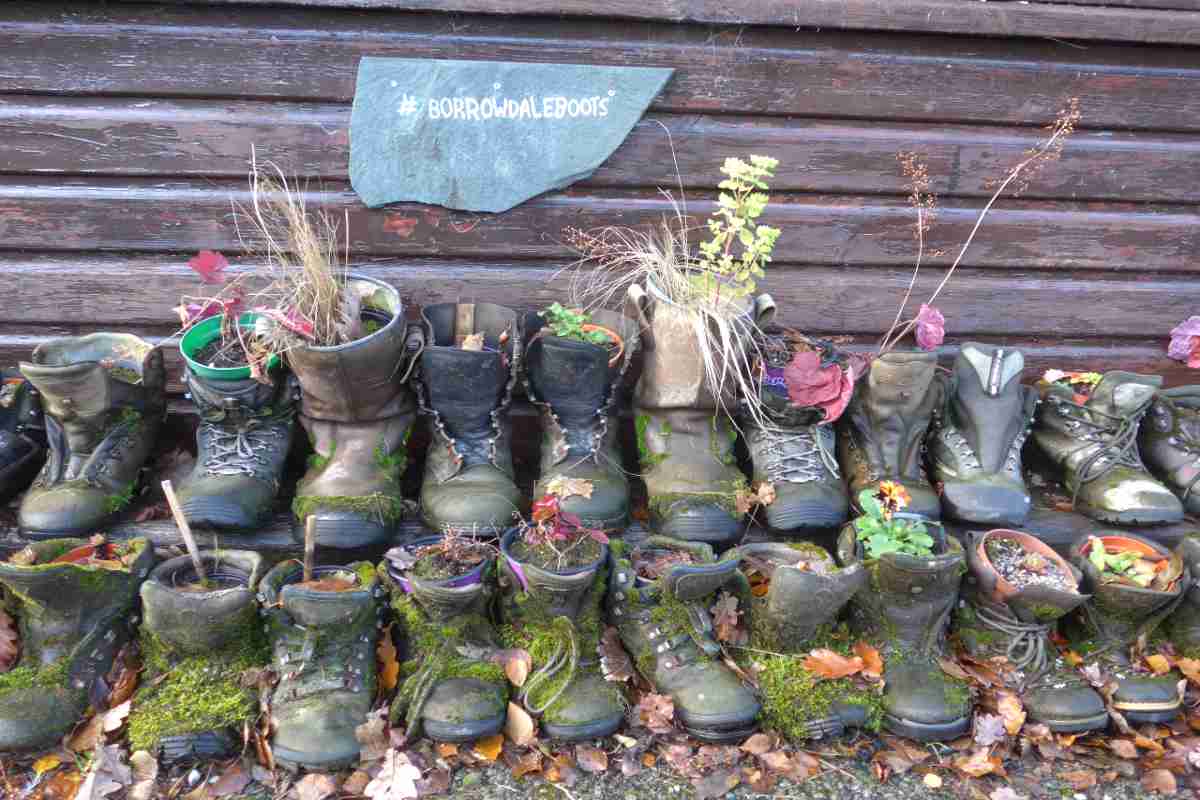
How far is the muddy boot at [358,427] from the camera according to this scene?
9.09 feet

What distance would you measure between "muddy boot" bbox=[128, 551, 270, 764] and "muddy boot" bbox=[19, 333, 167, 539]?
0.53 m

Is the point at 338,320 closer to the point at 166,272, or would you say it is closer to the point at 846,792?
the point at 166,272

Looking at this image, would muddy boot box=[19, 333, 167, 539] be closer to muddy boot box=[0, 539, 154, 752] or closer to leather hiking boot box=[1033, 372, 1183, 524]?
muddy boot box=[0, 539, 154, 752]

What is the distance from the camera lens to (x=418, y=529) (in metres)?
3.00

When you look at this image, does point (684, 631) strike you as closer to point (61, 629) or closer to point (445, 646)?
point (445, 646)

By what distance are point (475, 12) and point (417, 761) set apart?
2.70m

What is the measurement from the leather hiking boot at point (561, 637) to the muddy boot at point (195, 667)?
769mm

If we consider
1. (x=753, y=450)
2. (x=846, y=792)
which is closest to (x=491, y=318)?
(x=753, y=450)

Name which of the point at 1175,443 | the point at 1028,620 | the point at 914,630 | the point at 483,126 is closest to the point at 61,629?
the point at 483,126

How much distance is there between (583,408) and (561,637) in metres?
0.91

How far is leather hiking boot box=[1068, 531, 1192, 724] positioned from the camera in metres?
2.61

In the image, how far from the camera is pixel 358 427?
304 centimetres

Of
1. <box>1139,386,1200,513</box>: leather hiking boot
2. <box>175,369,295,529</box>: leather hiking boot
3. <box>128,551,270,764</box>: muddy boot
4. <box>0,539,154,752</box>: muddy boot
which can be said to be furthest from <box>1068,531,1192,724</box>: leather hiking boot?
<box>0,539,154,752</box>: muddy boot

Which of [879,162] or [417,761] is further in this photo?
[879,162]
